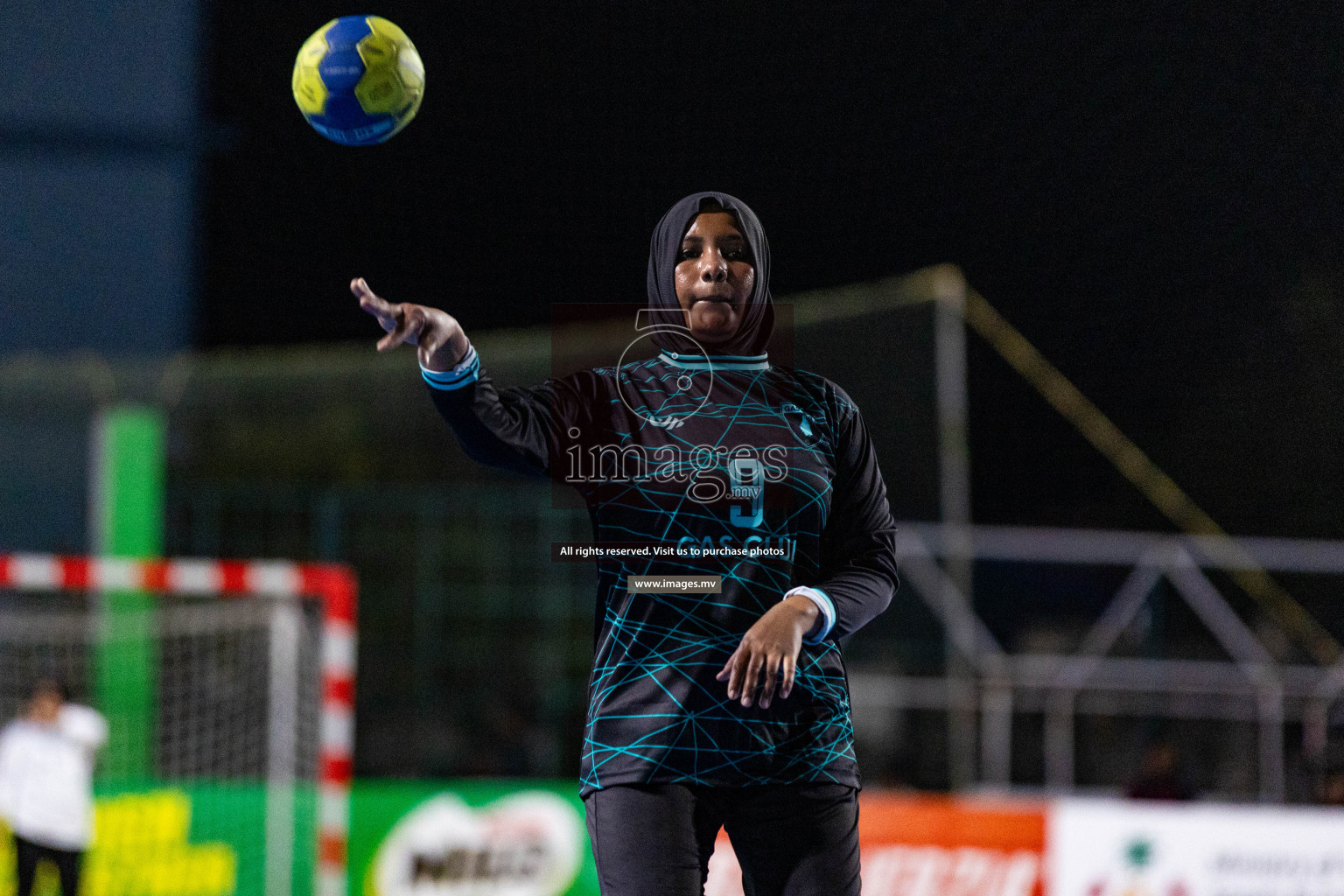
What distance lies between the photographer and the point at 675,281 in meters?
2.66

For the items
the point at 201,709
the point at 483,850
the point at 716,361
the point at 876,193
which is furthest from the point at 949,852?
the point at 876,193

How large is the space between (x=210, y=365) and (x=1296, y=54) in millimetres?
7785

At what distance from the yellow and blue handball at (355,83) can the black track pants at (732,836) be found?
1568 millimetres

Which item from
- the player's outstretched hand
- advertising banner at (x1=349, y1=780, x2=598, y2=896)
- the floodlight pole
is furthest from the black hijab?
the floodlight pole

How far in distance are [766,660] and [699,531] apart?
25 cm

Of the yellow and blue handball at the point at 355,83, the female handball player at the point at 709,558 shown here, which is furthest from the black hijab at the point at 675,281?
the yellow and blue handball at the point at 355,83

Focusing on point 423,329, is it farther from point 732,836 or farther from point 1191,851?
point 1191,851

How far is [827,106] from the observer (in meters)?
21.8

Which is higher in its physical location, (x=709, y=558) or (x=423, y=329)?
(x=423, y=329)

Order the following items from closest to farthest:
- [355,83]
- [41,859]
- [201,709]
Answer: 1. [355,83]
2. [41,859]
3. [201,709]

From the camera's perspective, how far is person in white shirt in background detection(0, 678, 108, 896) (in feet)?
25.3

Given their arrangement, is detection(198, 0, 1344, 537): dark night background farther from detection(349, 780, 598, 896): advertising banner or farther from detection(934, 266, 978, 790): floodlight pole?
detection(349, 780, 598, 896): advertising banner

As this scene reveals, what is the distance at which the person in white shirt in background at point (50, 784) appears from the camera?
304 inches

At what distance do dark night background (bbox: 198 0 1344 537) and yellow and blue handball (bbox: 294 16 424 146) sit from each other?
11613 mm
